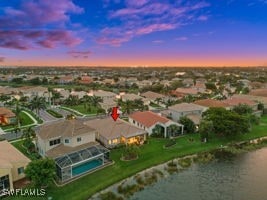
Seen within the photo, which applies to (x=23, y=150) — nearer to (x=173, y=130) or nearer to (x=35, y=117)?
(x=35, y=117)

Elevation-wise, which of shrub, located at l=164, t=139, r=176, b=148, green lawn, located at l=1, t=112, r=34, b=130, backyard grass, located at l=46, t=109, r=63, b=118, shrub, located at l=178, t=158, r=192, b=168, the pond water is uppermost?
backyard grass, located at l=46, t=109, r=63, b=118

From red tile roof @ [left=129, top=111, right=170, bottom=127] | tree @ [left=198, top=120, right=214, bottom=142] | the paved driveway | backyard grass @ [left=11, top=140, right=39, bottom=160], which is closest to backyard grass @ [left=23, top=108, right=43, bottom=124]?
the paved driveway

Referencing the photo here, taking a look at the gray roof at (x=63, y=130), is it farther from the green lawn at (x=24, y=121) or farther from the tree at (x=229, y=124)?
the tree at (x=229, y=124)

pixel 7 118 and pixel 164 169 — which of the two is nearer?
pixel 164 169

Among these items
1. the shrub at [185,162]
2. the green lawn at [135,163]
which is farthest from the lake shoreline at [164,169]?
the green lawn at [135,163]

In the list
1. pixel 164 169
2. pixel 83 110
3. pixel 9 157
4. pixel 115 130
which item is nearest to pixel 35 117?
pixel 83 110

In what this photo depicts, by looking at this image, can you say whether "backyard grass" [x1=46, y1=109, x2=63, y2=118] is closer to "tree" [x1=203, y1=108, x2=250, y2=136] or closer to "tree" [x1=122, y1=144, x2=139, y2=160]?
"tree" [x1=122, y1=144, x2=139, y2=160]

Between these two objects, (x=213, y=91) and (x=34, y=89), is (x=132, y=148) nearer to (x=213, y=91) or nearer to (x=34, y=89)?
(x=34, y=89)
